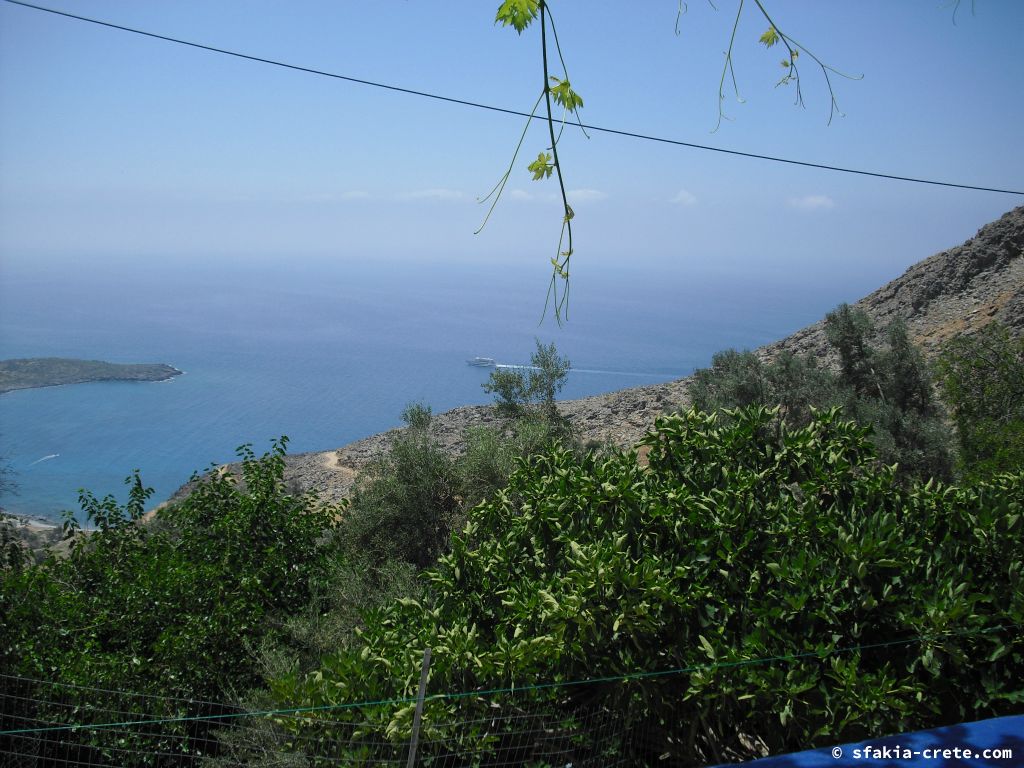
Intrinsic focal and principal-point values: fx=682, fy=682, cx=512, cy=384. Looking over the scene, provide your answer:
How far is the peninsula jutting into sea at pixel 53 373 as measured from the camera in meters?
35.3

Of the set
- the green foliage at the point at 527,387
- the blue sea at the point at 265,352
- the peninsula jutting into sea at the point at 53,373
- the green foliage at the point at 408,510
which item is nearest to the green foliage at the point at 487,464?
the green foliage at the point at 408,510

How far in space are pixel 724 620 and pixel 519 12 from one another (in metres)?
3.36

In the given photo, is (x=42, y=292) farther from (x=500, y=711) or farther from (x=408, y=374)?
(x=500, y=711)

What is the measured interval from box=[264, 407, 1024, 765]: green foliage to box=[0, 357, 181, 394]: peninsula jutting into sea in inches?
1446

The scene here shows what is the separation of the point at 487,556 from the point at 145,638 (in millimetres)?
4097

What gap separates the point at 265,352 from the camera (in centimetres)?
7044

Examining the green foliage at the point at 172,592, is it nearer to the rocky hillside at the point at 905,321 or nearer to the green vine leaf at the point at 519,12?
the green vine leaf at the point at 519,12

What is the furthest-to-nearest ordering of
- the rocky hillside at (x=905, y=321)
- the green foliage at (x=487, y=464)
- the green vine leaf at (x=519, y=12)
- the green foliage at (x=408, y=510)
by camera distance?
the rocky hillside at (x=905, y=321)
the green foliage at (x=487, y=464)
the green foliage at (x=408, y=510)
the green vine leaf at (x=519, y=12)

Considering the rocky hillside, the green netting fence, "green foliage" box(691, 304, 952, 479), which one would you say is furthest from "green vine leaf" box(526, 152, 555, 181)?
the rocky hillside

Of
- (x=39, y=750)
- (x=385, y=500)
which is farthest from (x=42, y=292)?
(x=39, y=750)

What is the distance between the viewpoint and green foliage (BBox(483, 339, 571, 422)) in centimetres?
1936

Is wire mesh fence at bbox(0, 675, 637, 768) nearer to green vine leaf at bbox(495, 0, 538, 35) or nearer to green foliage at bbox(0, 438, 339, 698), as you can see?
green foliage at bbox(0, 438, 339, 698)

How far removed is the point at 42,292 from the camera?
85000mm

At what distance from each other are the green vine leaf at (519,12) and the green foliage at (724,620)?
2.67 meters
